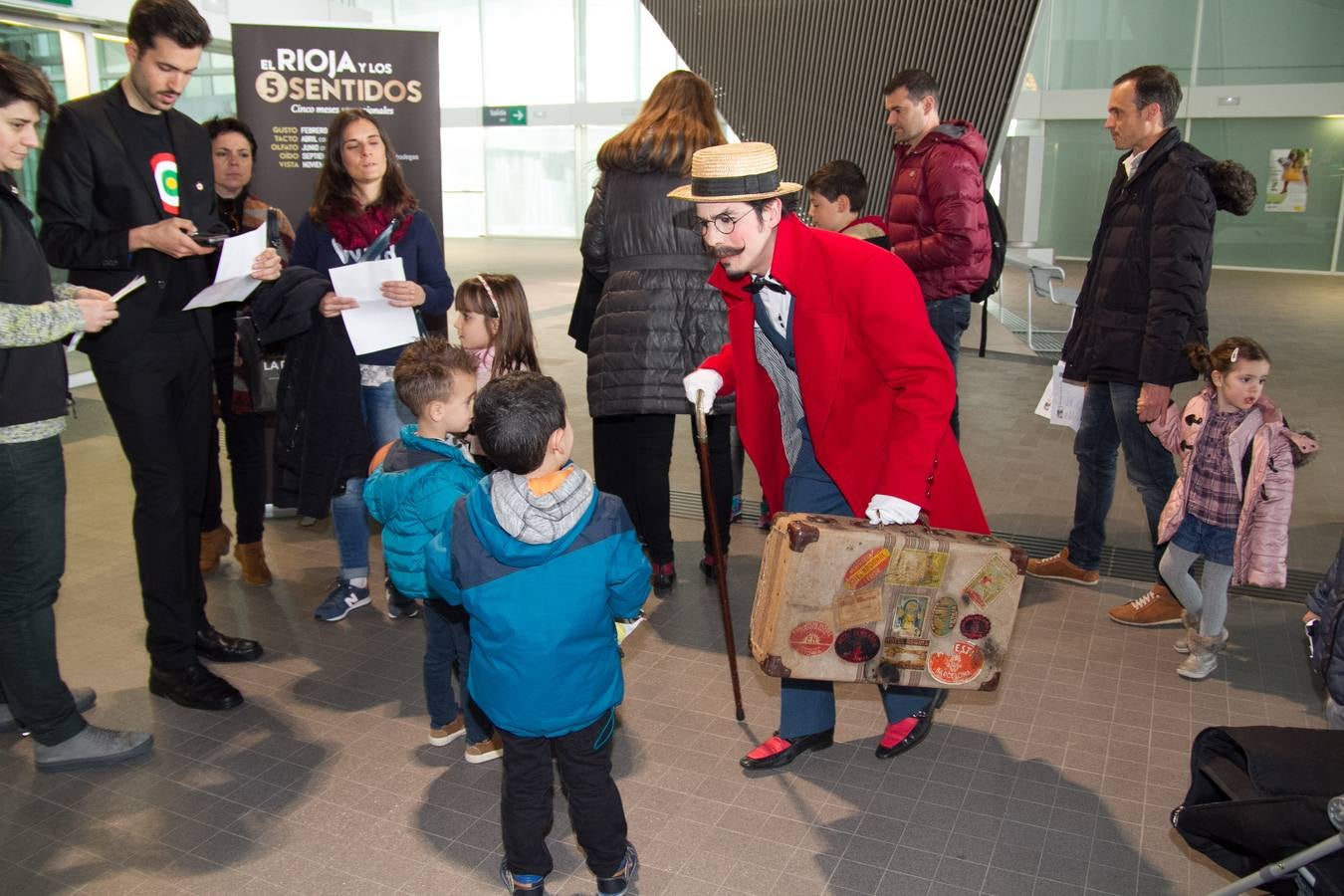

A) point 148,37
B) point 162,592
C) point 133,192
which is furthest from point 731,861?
point 148,37

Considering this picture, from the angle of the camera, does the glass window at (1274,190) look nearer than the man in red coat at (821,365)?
No

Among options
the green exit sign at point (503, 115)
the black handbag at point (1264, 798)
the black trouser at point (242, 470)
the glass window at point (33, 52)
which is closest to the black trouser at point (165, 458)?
the black trouser at point (242, 470)

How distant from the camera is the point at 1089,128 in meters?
18.8

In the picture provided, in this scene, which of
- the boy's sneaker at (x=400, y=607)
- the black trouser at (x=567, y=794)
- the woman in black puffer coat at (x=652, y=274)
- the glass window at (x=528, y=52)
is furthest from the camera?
the glass window at (x=528, y=52)

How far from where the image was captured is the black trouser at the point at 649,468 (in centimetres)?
427

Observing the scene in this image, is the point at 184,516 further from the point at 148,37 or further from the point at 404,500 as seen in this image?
the point at 148,37

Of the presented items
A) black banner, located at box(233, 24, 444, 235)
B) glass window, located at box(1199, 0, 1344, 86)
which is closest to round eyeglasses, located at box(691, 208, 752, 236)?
black banner, located at box(233, 24, 444, 235)

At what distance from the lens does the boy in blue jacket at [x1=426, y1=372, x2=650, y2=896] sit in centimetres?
225

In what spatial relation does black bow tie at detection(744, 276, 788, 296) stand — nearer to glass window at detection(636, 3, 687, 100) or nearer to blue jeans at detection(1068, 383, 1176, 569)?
blue jeans at detection(1068, 383, 1176, 569)

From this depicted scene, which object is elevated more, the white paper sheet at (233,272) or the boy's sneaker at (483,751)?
the white paper sheet at (233,272)

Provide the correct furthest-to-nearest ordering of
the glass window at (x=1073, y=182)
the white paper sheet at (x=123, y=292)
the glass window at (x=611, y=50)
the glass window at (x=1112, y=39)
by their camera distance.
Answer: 1. the glass window at (x=611, y=50)
2. the glass window at (x=1073, y=182)
3. the glass window at (x=1112, y=39)
4. the white paper sheet at (x=123, y=292)

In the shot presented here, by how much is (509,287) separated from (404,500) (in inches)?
43.7

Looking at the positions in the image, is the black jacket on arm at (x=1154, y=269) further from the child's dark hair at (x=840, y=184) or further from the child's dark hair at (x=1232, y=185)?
the child's dark hair at (x=840, y=184)

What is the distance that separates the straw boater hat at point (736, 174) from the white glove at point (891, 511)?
0.76m
